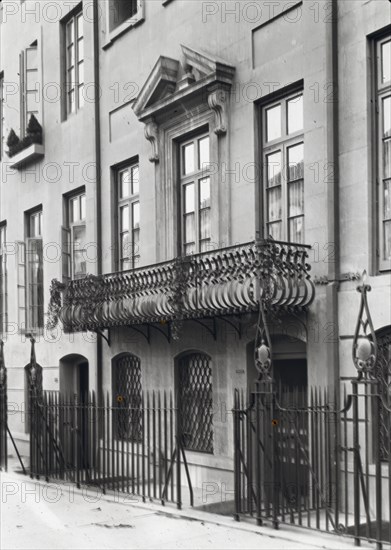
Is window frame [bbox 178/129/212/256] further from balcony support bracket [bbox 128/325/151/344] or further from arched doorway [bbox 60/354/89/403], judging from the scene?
arched doorway [bbox 60/354/89/403]

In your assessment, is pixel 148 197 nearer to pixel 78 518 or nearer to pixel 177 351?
pixel 177 351

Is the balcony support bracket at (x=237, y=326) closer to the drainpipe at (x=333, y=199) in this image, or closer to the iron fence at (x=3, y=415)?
the drainpipe at (x=333, y=199)

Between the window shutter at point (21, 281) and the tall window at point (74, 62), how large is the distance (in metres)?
3.81

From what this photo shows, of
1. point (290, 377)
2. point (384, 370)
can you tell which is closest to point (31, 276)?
point (290, 377)

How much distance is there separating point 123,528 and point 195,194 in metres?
6.38

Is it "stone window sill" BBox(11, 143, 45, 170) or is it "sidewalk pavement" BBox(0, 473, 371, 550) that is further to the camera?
"stone window sill" BBox(11, 143, 45, 170)

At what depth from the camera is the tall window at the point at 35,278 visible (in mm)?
20344

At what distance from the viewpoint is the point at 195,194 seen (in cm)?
1495

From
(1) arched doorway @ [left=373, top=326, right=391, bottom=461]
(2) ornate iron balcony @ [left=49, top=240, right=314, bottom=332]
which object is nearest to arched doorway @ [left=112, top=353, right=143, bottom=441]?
(2) ornate iron balcony @ [left=49, top=240, right=314, bottom=332]

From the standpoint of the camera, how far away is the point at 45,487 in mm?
14414

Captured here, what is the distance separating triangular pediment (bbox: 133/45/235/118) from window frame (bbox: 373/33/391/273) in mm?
3089

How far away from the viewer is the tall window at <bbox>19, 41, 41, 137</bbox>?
818 inches

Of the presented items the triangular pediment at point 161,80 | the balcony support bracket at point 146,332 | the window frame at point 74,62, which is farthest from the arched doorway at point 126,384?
the window frame at point 74,62

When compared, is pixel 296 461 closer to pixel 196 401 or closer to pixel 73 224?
pixel 196 401
